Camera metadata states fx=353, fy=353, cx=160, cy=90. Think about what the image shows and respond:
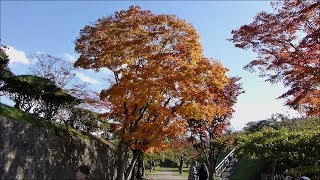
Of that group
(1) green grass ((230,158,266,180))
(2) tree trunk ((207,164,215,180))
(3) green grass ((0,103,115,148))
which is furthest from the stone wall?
(1) green grass ((230,158,266,180))

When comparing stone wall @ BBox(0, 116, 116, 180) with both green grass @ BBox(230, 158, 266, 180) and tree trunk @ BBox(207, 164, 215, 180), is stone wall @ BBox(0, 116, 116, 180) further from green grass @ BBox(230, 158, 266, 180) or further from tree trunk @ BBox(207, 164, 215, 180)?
green grass @ BBox(230, 158, 266, 180)

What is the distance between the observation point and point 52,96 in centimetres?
1812

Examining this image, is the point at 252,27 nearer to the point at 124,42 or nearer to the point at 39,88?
the point at 124,42

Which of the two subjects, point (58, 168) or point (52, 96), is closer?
point (58, 168)

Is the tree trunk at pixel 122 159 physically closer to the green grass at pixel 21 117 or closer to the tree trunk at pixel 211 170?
the green grass at pixel 21 117

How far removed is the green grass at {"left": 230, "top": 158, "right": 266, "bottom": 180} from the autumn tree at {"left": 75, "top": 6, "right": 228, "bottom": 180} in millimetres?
11853

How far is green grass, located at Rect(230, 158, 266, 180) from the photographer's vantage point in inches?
1051

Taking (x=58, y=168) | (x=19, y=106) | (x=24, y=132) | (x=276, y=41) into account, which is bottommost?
(x=58, y=168)

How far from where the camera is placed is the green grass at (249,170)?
1051 inches

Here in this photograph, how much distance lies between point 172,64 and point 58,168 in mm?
7238

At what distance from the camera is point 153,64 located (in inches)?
620

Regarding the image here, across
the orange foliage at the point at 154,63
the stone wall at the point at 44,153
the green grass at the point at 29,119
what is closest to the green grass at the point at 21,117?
the green grass at the point at 29,119

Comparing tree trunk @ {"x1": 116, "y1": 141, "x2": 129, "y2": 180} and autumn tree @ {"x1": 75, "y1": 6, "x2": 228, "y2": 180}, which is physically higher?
autumn tree @ {"x1": 75, "y1": 6, "x2": 228, "y2": 180}

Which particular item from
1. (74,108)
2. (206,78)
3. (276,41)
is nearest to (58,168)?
(74,108)
